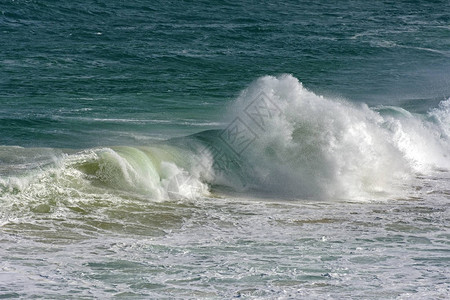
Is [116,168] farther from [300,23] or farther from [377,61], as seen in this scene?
[300,23]

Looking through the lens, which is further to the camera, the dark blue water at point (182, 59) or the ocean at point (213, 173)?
the dark blue water at point (182, 59)

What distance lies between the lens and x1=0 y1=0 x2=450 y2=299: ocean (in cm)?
721

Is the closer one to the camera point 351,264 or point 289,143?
point 351,264

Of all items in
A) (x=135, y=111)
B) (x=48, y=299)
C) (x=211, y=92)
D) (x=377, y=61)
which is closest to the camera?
(x=48, y=299)

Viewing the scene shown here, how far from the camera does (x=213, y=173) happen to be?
12.1 m

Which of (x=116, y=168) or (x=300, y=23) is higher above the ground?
(x=300, y=23)

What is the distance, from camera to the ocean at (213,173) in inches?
284

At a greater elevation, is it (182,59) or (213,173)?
(182,59)

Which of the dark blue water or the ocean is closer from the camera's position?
the ocean

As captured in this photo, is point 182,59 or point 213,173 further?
point 182,59

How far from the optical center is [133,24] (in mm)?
28953

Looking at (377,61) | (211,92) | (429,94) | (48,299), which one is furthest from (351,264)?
(377,61)

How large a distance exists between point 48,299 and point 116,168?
4654 mm

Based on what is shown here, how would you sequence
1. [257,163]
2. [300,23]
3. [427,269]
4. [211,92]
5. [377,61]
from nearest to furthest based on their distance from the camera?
[427,269] → [257,163] → [211,92] → [377,61] → [300,23]
